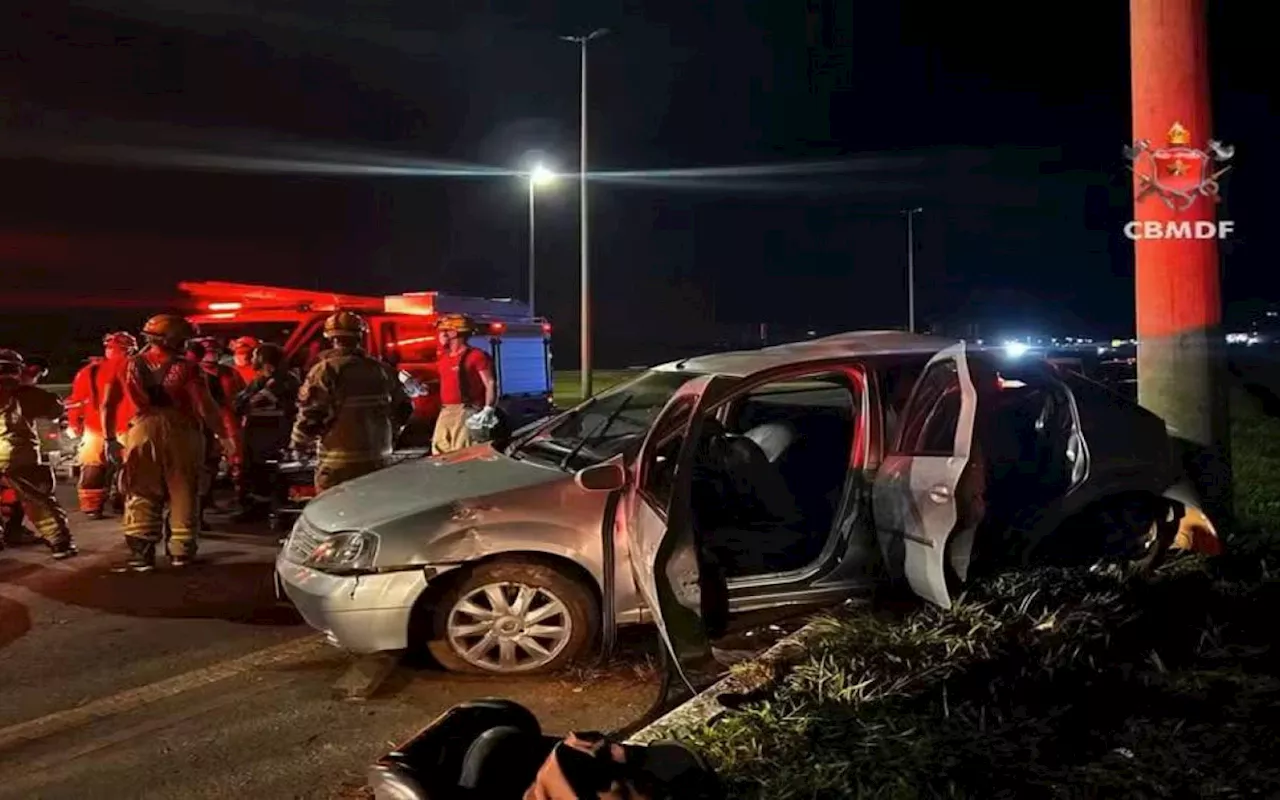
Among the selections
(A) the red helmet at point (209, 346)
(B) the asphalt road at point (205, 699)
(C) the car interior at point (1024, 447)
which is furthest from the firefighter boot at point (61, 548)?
(C) the car interior at point (1024, 447)

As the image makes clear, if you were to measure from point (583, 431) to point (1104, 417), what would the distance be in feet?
8.63

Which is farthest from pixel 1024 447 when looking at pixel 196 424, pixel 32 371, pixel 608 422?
pixel 32 371

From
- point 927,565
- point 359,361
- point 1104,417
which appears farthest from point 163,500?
point 1104,417

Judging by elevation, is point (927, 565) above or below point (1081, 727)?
above

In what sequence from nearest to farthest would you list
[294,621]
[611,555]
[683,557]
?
[683,557]
[611,555]
[294,621]

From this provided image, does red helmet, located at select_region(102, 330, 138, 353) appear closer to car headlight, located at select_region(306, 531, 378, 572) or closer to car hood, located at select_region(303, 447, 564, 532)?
car hood, located at select_region(303, 447, 564, 532)

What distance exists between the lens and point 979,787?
3293 mm

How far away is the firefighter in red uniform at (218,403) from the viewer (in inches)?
381

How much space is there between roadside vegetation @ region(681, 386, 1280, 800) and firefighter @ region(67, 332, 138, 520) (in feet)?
24.4

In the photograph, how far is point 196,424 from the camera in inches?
321

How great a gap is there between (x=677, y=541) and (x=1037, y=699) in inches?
53.5

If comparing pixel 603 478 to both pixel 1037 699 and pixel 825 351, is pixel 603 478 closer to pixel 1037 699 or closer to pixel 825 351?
pixel 825 351

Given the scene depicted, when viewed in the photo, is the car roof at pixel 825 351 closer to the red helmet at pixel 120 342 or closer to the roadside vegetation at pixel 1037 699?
the roadside vegetation at pixel 1037 699

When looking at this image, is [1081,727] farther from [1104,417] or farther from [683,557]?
[1104,417]
